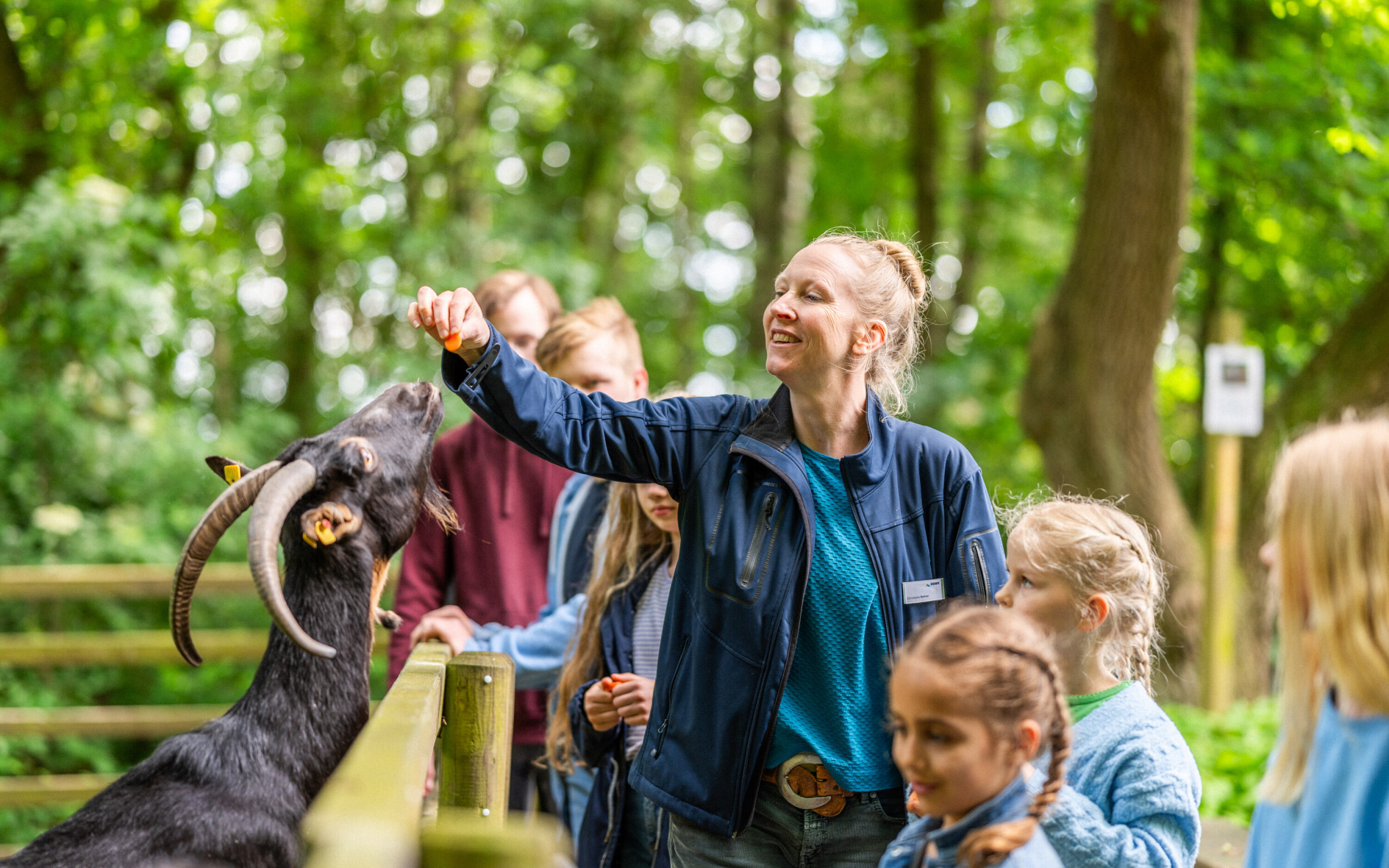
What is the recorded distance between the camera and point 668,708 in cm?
227

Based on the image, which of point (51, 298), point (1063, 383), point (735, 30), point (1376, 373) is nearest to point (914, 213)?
point (735, 30)

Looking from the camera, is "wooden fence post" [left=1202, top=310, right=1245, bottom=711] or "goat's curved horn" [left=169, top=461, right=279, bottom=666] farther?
"wooden fence post" [left=1202, top=310, right=1245, bottom=711]

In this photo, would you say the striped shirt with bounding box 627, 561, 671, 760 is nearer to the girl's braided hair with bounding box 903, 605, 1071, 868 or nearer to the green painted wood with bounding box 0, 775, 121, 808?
the girl's braided hair with bounding box 903, 605, 1071, 868

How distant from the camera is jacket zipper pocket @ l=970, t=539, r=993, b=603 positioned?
2301 mm

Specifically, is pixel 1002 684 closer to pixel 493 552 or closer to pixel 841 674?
pixel 841 674

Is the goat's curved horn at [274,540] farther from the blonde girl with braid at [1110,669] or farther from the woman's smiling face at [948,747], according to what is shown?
the blonde girl with braid at [1110,669]

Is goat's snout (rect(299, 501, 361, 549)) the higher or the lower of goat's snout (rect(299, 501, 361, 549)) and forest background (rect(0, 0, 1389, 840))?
the lower

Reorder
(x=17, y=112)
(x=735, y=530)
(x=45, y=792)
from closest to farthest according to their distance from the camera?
(x=735, y=530) → (x=45, y=792) → (x=17, y=112)

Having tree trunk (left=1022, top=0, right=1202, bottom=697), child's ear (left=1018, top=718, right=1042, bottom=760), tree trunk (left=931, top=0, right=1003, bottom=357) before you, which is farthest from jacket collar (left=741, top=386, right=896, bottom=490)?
tree trunk (left=931, top=0, right=1003, bottom=357)

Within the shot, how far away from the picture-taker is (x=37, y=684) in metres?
6.36

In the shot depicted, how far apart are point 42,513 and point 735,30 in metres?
9.50

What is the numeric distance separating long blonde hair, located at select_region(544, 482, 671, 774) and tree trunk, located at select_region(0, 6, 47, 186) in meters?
6.69

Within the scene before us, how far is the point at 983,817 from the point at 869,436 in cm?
99

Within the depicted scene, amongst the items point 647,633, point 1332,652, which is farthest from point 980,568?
point 647,633
